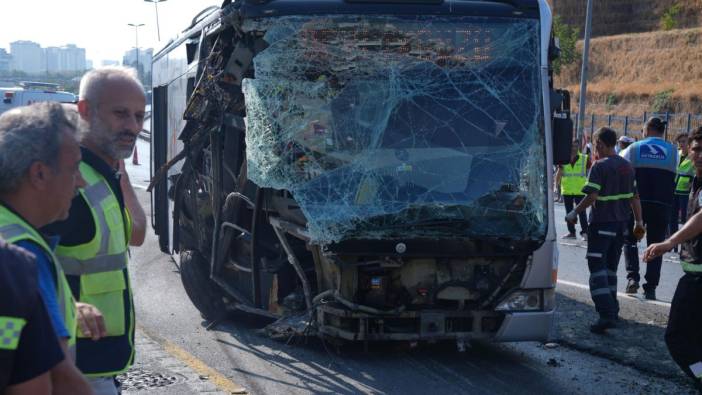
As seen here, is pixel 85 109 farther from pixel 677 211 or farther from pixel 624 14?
pixel 624 14

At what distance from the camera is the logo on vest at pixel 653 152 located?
10031 mm

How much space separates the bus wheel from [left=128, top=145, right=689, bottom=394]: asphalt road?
120 millimetres

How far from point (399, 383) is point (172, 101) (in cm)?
531

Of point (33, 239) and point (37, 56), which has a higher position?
point (37, 56)

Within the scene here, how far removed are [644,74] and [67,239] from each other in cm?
4756

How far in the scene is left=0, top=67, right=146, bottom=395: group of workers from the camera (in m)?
2.10

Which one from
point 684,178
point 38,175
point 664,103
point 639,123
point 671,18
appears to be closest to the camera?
point 38,175

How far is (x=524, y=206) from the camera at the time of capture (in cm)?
662

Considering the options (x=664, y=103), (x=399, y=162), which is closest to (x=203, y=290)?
(x=399, y=162)

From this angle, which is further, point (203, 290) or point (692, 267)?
point (203, 290)

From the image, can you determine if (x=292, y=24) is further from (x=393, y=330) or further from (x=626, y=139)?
(x=626, y=139)

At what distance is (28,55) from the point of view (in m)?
167

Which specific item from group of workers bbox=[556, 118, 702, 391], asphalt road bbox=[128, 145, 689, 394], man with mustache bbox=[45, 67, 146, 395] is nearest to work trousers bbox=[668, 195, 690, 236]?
group of workers bbox=[556, 118, 702, 391]

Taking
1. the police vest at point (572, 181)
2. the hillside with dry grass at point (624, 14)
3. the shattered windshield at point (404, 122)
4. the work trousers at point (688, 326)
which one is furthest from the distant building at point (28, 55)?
the work trousers at point (688, 326)
